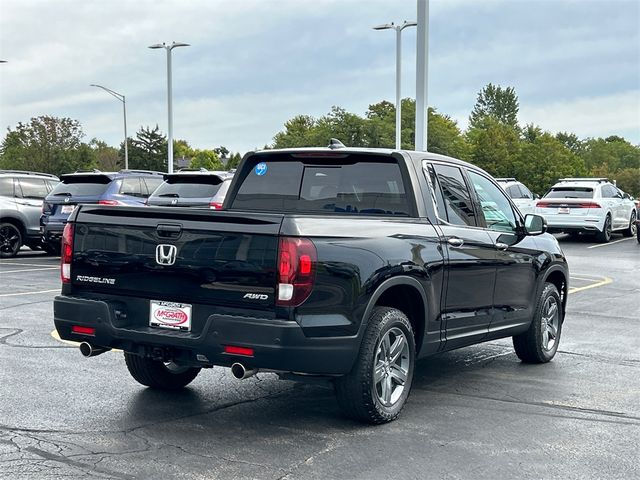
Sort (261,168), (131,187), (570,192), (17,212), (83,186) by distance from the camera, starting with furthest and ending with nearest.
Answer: (570,192) < (17,212) < (131,187) < (83,186) < (261,168)

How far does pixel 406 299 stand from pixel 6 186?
15.6 meters

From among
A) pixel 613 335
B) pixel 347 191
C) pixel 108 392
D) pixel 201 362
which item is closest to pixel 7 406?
pixel 108 392

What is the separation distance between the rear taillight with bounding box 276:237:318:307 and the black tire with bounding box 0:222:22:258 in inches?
623

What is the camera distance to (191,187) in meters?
16.1

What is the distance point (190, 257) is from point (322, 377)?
110 centimetres

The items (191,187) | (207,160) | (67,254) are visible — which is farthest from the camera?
(207,160)

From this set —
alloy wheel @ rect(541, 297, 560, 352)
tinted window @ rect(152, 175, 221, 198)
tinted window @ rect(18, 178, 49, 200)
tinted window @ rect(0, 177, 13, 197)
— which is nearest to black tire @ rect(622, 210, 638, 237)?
tinted window @ rect(152, 175, 221, 198)

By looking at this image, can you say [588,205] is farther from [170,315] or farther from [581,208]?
[170,315]

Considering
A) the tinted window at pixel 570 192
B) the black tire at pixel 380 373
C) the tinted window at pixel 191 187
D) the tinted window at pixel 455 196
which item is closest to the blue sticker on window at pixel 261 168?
the tinted window at pixel 455 196

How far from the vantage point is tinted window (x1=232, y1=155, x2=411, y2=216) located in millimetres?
6445

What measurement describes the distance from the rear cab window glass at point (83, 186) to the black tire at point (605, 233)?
1381 centimetres

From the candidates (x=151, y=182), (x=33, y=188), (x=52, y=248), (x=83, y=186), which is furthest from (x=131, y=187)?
(x=33, y=188)

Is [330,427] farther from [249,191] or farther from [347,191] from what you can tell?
[249,191]

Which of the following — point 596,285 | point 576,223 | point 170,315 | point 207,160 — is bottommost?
point 596,285
